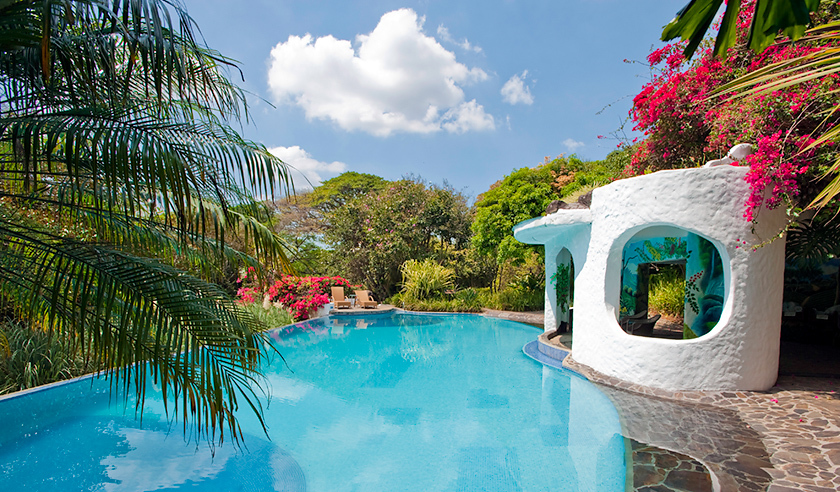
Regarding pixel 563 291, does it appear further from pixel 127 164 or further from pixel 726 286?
pixel 127 164

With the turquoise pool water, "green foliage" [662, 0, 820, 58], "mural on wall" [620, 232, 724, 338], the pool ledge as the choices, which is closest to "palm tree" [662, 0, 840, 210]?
"green foliage" [662, 0, 820, 58]

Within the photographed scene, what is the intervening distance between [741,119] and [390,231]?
43.1ft

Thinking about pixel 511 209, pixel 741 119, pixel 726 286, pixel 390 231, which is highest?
pixel 741 119

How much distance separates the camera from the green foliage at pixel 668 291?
12250 mm

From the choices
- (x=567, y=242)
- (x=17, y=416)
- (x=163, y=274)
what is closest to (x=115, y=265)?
(x=163, y=274)

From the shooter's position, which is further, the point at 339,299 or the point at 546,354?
the point at 339,299

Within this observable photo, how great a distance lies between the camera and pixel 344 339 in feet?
36.7

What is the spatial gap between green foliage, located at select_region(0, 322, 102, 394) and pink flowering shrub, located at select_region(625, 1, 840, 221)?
29.4 ft

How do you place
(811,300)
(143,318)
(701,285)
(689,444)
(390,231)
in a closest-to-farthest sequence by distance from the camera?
1. (143,318)
2. (689,444)
3. (701,285)
4. (811,300)
5. (390,231)

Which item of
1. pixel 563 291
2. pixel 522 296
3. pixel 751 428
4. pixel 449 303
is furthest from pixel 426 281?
pixel 751 428

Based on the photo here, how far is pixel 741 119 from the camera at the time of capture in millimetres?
5555

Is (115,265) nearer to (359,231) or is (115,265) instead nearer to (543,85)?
(543,85)

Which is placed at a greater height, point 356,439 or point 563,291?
point 563,291

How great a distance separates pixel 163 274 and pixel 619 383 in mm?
6228
